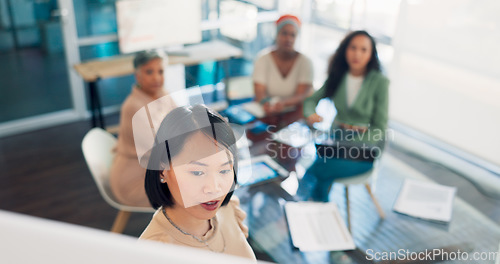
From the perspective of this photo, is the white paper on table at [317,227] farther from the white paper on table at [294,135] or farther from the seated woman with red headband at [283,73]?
the seated woman with red headband at [283,73]

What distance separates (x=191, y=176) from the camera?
0.66 meters

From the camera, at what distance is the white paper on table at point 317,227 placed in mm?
1204

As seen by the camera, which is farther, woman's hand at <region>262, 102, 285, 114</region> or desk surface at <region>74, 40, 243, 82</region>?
desk surface at <region>74, 40, 243, 82</region>

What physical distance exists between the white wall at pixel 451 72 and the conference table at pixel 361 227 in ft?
5.54

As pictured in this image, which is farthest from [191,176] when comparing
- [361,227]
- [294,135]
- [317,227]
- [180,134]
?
[294,135]

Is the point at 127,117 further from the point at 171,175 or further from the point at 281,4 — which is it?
the point at 281,4

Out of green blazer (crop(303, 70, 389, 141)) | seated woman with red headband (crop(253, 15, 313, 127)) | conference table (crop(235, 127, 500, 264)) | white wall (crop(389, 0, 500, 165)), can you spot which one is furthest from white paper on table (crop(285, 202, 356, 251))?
white wall (crop(389, 0, 500, 165))

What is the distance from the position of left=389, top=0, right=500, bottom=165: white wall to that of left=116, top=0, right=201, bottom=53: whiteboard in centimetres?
164

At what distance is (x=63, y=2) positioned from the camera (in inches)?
126

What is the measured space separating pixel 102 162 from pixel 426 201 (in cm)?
126

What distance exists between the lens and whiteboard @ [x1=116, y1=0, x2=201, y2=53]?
9.96ft

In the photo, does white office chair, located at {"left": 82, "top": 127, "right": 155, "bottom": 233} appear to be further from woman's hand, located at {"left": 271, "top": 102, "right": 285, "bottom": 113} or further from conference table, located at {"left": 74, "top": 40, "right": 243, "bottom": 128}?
conference table, located at {"left": 74, "top": 40, "right": 243, "bottom": 128}

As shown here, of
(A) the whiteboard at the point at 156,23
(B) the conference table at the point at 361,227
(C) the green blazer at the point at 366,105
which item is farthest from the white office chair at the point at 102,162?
(A) the whiteboard at the point at 156,23

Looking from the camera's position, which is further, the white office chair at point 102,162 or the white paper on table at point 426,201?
the white office chair at point 102,162
